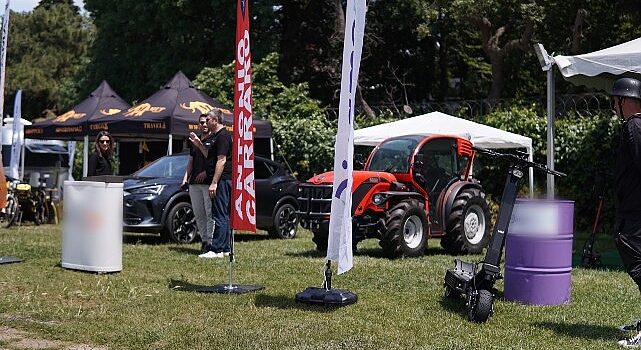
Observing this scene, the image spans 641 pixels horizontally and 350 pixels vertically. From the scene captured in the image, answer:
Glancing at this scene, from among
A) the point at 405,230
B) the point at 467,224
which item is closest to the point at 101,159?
the point at 405,230

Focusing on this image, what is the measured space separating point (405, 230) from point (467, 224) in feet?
3.93

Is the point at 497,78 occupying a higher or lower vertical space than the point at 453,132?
higher

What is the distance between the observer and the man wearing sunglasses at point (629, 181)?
21.1 feet

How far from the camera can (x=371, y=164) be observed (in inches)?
508

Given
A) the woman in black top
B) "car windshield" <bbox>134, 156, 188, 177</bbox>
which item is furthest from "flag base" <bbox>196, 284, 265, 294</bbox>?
"car windshield" <bbox>134, 156, 188, 177</bbox>

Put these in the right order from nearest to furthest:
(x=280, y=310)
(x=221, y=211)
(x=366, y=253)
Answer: (x=280, y=310) < (x=221, y=211) < (x=366, y=253)

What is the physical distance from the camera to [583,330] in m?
7.03

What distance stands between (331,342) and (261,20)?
24.8 metres

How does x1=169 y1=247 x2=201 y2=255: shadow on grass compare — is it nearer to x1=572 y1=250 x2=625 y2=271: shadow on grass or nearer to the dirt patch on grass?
x1=572 y1=250 x2=625 y2=271: shadow on grass

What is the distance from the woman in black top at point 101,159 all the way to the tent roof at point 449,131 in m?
5.31

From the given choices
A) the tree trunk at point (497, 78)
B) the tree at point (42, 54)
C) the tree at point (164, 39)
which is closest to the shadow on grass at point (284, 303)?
the tree trunk at point (497, 78)

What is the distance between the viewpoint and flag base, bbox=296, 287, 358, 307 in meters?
7.77

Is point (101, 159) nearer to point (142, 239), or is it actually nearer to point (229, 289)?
point (142, 239)

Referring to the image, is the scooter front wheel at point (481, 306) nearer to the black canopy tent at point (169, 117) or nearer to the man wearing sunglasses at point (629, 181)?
the man wearing sunglasses at point (629, 181)
